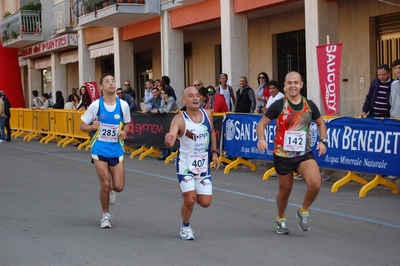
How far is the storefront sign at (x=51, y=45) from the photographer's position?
36.4 metres

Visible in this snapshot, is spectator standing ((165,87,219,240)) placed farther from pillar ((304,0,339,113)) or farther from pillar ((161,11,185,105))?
pillar ((161,11,185,105))

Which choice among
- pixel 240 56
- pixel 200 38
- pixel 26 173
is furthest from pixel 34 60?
pixel 26 173

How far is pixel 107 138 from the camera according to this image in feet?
30.8

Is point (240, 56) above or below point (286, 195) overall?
above

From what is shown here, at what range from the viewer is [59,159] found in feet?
64.8

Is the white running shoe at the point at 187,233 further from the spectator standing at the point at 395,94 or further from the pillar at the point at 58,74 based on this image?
the pillar at the point at 58,74

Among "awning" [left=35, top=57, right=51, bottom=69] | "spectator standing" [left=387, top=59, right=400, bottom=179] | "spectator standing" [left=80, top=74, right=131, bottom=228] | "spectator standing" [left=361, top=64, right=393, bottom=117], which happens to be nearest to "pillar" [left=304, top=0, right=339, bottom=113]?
"spectator standing" [left=361, top=64, right=393, bottom=117]

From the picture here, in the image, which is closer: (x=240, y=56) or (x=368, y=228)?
(x=368, y=228)

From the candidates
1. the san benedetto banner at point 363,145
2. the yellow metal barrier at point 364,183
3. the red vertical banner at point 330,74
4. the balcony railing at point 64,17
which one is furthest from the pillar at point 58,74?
the yellow metal barrier at point 364,183

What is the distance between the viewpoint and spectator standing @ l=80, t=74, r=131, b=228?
9281 millimetres

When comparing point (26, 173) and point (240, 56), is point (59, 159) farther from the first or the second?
point (240, 56)

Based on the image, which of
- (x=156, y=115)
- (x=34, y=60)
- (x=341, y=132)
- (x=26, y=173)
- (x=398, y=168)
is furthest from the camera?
(x=34, y=60)

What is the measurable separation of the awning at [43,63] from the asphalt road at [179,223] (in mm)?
27941

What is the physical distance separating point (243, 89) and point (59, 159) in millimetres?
5284
